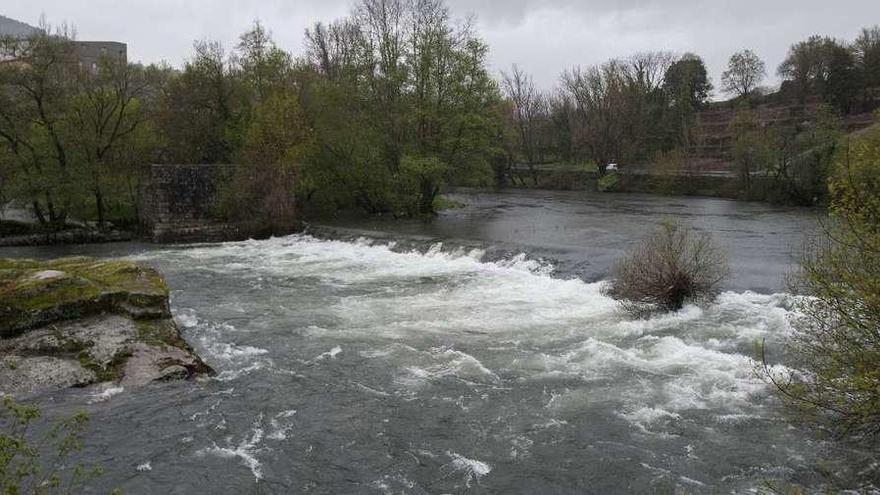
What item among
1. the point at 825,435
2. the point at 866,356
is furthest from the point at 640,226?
the point at 866,356

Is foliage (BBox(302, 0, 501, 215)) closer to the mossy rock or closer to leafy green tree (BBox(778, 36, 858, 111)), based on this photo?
the mossy rock

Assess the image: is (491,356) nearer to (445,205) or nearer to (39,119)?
(39,119)

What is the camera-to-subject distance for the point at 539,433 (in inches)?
350

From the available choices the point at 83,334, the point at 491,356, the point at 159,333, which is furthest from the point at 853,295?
the point at 83,334

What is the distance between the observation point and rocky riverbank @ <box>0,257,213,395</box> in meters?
10.4

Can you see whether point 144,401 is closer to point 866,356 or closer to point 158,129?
point 866,356

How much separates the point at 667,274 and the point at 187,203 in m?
24.9

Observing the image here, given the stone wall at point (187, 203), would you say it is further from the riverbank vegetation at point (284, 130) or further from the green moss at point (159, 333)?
the green moss at point (159, 333)

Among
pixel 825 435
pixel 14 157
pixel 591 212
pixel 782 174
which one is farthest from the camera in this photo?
pixel 782 174

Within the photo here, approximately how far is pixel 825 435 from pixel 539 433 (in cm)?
367

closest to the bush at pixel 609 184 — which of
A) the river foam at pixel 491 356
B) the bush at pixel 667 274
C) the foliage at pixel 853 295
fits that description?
the river foam at pixel 491 356

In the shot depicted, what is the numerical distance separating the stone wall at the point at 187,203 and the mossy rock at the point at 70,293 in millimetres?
16019

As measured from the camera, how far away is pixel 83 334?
11.4m

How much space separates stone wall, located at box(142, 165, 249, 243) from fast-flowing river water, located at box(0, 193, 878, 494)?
11025 mm
